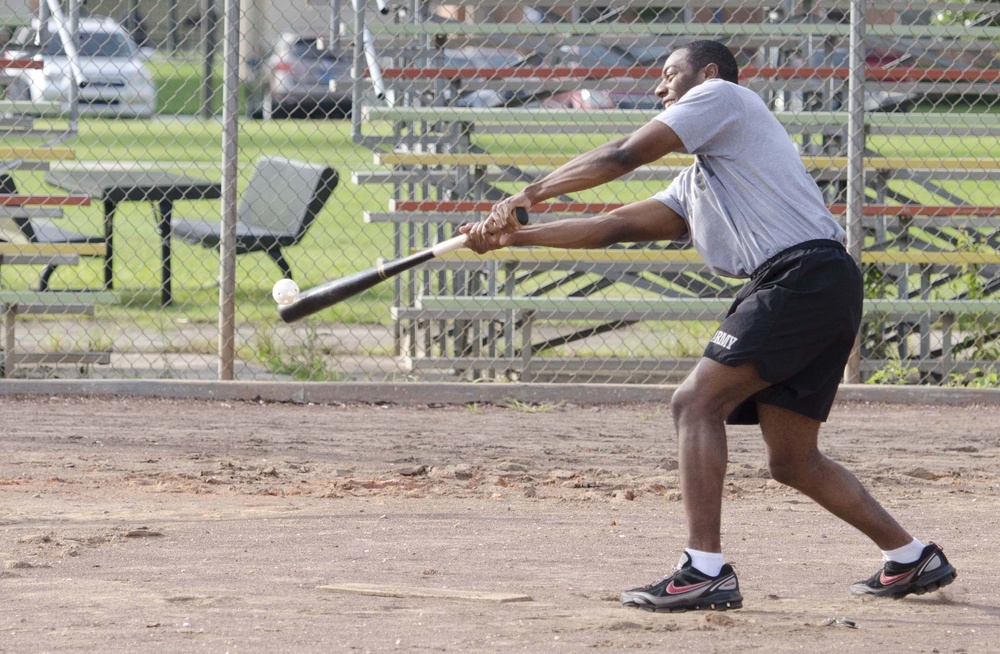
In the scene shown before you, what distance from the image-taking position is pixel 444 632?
13.3ft

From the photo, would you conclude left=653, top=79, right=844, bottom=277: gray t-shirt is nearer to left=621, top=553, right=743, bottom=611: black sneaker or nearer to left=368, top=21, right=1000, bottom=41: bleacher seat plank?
left=621, top=553, right=743, bottom=611: black sneaker

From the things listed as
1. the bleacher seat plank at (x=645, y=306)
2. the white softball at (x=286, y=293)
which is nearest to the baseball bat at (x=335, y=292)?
the white softball at (x=286, y=293)

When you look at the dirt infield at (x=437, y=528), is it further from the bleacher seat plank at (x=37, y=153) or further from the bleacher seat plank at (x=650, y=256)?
the bleacher seat plank at (x=37, y=153)

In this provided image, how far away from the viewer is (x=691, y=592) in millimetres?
4277

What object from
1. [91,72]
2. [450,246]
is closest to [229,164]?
[450,246]

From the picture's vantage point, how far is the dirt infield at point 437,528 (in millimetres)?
4102

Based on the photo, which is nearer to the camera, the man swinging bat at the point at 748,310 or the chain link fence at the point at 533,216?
the man swinging bat at the point at 748,310

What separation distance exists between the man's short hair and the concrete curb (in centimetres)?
373

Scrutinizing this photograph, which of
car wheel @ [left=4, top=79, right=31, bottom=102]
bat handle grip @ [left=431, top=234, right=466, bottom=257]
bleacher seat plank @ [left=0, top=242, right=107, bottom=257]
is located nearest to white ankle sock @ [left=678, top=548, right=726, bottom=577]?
bat handle grip @ [left=431, top=234, right=466, bottom=257]

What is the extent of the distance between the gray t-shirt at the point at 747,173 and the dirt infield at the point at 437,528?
1163 mm

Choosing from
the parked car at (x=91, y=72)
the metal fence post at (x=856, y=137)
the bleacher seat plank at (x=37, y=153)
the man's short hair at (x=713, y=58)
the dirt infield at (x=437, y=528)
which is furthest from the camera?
the parked car at (x=91, y=72)

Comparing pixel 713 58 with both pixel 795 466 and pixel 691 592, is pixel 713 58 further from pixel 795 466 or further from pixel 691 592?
pixel 691 592

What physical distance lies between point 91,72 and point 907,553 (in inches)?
935

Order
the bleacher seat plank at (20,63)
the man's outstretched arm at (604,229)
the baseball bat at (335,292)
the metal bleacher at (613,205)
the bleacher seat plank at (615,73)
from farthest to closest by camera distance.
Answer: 1. the bleacher seat plank at (615,73)
2. the bleacher seat plank at (20,63)
3. the metal bleacher at (613,205)
4. the baseball bat at (335,292)
5. the man's outstretched arm at (604,229)
